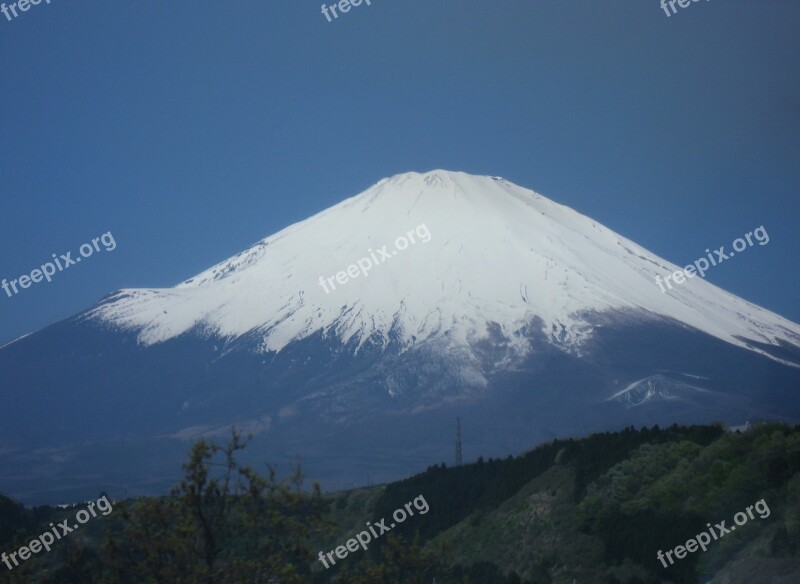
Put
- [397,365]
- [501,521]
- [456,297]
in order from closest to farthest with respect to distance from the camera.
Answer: [501,521]
[397,365]
[456,297]

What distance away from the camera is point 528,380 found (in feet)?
508

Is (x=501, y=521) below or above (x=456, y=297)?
below

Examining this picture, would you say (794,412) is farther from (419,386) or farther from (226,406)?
(226,406)

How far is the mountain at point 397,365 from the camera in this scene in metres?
141

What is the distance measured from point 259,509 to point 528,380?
142340 mm

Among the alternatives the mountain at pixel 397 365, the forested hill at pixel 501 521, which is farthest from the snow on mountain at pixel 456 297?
the forested hill at pixel 501 521

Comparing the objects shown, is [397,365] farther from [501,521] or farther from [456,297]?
[501,521]

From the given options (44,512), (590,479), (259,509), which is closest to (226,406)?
(44,512)

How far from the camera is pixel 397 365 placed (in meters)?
156

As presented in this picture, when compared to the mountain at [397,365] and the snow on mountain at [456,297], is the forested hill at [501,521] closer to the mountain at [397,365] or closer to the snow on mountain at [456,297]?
the mountain at [397,365]

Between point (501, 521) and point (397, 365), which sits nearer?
point (501, 521)

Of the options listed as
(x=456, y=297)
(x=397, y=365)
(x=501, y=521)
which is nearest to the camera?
(x=501, y=521)

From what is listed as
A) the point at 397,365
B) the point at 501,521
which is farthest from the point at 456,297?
the point at 501,521

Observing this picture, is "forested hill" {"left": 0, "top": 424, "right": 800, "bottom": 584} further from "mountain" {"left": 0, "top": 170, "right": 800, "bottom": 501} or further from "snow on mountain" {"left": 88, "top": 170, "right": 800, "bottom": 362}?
"snow on mountain" {"left": 88, "top": 170, "right": 800, "bottom": 362}
